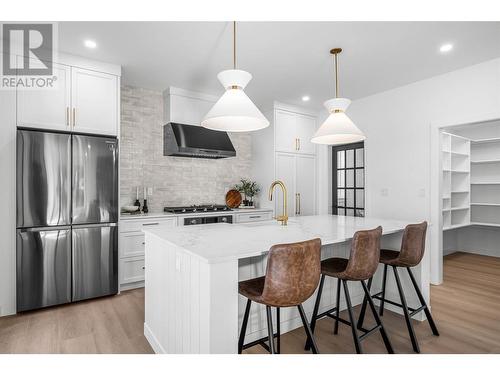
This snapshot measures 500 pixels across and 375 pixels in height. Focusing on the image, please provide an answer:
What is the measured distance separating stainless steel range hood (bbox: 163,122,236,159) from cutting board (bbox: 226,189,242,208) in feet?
2.62

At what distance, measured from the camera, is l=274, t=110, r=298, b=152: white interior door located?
491cm

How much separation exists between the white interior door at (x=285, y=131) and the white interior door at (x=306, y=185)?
31cm

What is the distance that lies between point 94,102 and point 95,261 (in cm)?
175

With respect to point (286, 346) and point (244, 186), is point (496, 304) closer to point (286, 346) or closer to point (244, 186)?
point (286, 346)

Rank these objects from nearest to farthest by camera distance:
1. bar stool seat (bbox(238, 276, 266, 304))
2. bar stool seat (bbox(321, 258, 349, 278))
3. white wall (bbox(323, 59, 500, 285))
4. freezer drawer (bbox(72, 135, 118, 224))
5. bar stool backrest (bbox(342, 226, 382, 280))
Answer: bar stool seat (bbox(238, 276, 266, 304)) → bar stool backrest (bbox(342, 226, 382, 280)) → bar stool seat (bbox(321, 258, 349, 278)) → freezer drawer (bbox(72, 135, 118, 224)) → white wall (bbox(323, 59, 500, 285))

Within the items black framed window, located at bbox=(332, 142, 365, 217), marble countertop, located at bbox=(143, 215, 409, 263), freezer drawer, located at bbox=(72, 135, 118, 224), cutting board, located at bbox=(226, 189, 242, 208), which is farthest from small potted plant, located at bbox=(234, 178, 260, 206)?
marble countertop, located at bbox=(143, 215, 409, 263)

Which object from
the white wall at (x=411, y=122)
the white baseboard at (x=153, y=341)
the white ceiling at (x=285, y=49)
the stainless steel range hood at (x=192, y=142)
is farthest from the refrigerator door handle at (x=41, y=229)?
the white wall at (x=411, y=122)

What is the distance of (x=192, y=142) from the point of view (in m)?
4.11

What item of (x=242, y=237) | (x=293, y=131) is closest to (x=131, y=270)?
(x=242, y=237)

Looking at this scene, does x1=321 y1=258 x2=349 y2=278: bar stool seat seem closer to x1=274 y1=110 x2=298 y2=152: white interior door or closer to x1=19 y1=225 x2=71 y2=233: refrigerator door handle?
x1=19 y1=225 x2=71 y2=233: refrigerator door handle

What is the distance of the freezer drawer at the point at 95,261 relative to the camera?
306 cm

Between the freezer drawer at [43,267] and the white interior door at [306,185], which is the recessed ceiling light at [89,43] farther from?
the white interior door at [306,185]
